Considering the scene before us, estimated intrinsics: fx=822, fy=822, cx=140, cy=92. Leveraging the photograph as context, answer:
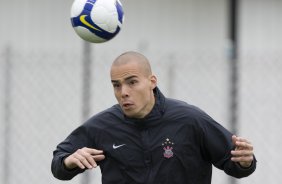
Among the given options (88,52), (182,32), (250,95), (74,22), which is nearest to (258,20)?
(182,32)

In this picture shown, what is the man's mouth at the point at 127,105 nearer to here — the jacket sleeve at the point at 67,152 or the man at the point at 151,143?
the man at the point at 151,143

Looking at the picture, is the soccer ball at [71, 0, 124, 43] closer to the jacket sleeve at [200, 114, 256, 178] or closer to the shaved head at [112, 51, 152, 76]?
the shaved head at [112, 51, 152, 76]

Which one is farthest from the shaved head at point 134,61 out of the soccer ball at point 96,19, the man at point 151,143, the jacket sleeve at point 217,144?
the jacket sleeve at point 217,144

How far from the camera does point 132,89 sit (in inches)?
219

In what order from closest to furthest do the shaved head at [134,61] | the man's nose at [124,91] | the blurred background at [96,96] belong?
the man's nose at [124,91] → the shaved head at [134,61] → the blurred background at [96,96]

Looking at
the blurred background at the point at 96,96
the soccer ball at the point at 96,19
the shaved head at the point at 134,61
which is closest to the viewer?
the shaved head at the point at 134,61

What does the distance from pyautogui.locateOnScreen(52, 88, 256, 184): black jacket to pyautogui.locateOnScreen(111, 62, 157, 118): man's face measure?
86 millimetres

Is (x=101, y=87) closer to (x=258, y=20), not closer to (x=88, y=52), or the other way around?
(x=88, y=52)

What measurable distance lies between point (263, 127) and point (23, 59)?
261 cm

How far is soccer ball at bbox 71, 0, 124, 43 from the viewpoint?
6.04m

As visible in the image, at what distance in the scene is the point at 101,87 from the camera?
8852 millimetres

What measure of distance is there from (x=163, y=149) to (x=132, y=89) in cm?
46

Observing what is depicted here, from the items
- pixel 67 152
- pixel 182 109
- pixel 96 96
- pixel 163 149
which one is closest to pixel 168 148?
pixel 163 149

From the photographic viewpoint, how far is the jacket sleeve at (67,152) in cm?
557
